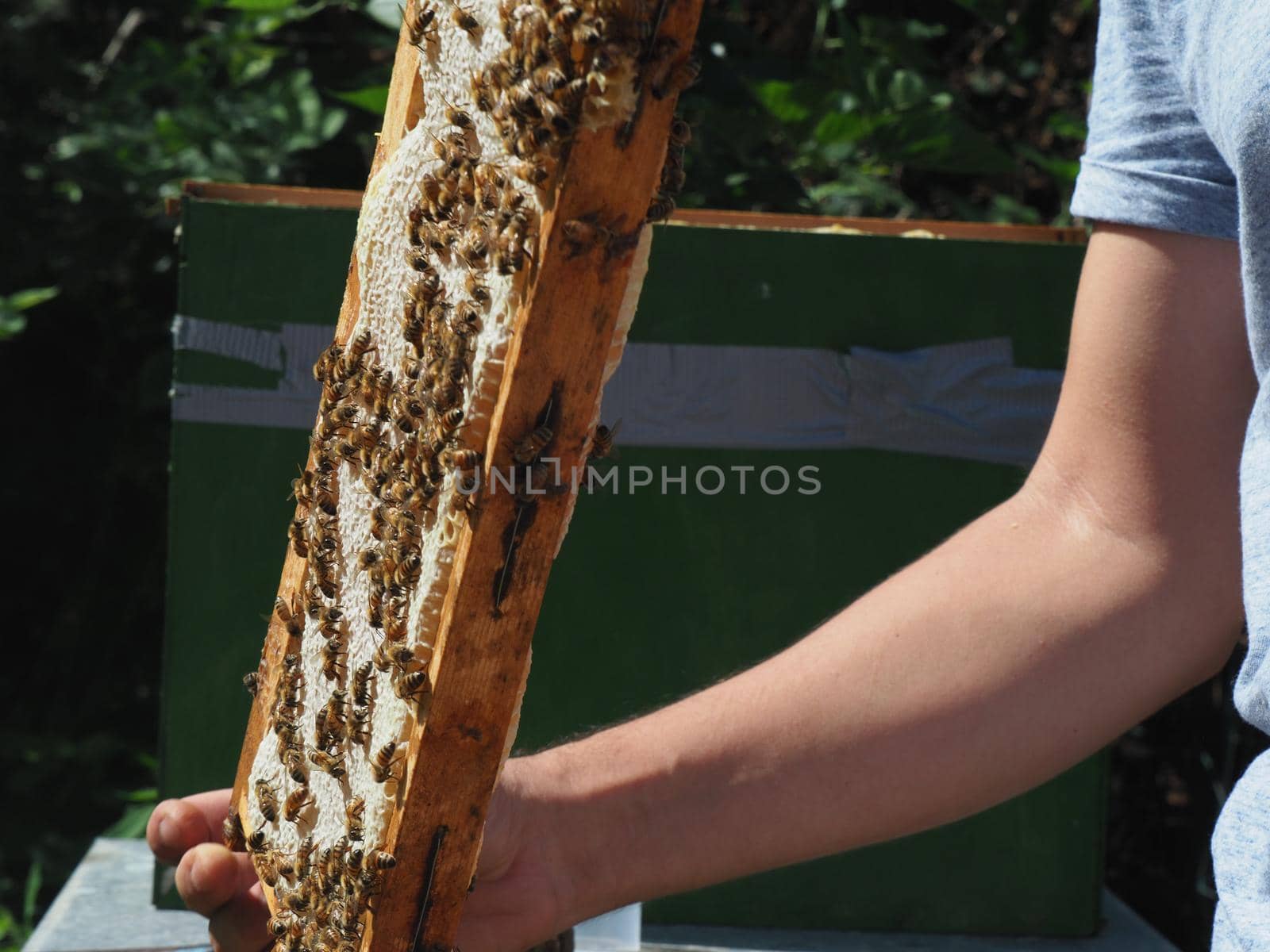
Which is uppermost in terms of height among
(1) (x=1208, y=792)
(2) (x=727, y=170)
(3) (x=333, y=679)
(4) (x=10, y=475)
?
(2) (x=727, y=170)

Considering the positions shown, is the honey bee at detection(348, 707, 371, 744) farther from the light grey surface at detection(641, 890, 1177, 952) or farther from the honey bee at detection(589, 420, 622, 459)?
the light grey surface at detection(641, 890, 1177, 952)

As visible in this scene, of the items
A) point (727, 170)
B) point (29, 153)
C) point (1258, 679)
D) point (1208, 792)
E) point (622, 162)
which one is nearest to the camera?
point (622, 162)

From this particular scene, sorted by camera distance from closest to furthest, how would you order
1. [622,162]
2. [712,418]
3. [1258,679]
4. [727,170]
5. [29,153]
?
[622,162] < [1258,679] < [712,418] < [727,170] < [29,153]

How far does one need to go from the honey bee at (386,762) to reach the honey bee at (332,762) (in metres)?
0.10

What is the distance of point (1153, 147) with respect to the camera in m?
0.92

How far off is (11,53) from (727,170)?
1.68 meters

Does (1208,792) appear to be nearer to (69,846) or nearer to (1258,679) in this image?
(1258,679)

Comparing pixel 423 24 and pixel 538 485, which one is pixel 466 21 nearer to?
pixel 423 24

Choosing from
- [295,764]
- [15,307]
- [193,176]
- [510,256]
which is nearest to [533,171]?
[510,256]

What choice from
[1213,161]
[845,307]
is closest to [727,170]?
[845,307]

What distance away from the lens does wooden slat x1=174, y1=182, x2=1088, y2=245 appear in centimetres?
149

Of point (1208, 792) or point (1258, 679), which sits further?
point (1208, 792)

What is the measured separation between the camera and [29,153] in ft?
8.70

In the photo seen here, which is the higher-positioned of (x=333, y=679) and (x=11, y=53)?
(x=11, y=53)
